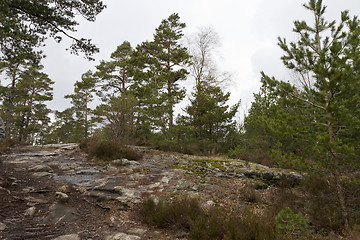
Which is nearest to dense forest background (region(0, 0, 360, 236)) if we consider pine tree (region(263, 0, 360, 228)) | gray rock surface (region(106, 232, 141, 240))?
pine tree (region(263, 0, 360, 228))

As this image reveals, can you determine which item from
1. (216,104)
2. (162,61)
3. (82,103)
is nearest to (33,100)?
(82,103)

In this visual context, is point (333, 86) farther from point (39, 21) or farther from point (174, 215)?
point (39, 21)

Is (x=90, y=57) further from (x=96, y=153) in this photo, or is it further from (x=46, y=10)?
(x=96, y=153)

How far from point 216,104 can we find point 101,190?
32.4 feet

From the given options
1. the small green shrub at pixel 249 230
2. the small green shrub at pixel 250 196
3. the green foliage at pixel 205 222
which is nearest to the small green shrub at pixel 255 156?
the small green shrub at pixel 250 196

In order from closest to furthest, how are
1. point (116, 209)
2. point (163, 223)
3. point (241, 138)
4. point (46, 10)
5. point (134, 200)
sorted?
point (163, 223) → point (116, 209) → point (134, 200) → point (46, 10) → point (241, 138)

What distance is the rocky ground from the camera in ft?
11.5

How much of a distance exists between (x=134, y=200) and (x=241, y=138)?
936cm

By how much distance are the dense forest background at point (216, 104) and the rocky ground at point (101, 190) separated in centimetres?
192

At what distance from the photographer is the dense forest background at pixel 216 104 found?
399 centimetres

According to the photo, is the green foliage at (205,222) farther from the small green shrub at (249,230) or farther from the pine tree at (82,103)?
the pine tree at (82,103)

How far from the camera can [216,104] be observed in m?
13.1

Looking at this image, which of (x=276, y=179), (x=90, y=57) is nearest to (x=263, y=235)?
(x=276, y=179)

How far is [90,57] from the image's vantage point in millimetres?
6965
